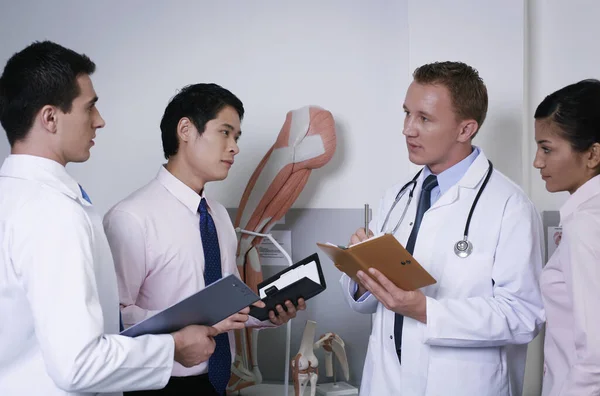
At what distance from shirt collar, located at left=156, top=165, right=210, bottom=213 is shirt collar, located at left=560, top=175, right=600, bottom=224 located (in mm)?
1047

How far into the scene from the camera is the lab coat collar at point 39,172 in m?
1.21

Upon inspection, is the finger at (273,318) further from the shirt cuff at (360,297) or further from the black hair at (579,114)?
the black hair at (579,114)

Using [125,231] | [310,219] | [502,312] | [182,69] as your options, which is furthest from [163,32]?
[502,312]

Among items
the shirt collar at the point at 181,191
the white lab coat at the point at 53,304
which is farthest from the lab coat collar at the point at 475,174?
the white lab coat at the point at 53,304

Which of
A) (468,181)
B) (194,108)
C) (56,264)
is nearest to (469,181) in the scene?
(468,181)

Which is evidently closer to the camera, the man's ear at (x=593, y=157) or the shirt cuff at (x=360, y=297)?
the man's ear at (x=593, y=157)

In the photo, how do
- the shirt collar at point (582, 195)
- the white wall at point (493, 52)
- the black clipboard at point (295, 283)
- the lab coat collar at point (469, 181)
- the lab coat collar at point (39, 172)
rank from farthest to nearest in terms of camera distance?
the white wall at point (493, 52) < the black clipboard at point (295, 283) < the lab coat collar at point (469, 181) < the shirt collar at point (582, 195) < the lab coat collar at point (39, 172)

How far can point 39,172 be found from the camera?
1224 mm

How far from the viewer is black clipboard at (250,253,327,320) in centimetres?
175

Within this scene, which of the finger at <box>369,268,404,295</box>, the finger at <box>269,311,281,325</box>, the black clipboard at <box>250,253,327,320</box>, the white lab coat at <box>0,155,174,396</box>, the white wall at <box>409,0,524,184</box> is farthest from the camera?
the white wall at <box>409,0,524,184</box>

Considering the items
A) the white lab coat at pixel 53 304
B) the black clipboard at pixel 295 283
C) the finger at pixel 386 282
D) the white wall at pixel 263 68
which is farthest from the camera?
the white wall at pixel 263 68

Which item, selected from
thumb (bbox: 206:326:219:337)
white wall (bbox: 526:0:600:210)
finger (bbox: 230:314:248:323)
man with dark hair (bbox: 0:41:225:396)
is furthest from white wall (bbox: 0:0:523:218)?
man with dark hair (bbox: 0:41:225:396)

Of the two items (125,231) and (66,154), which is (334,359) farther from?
(66,154)

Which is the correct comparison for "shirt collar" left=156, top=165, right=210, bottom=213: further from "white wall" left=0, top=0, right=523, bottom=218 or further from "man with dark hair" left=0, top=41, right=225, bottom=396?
"white wall" left=0, top=0, right=523, bottom=218
